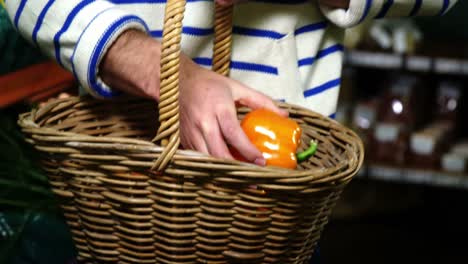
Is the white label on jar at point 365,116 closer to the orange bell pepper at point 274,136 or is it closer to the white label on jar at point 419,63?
the white label on jar at point 419,63

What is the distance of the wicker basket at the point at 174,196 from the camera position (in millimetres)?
930

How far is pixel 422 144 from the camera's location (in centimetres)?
325

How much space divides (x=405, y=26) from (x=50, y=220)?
244 centimetres

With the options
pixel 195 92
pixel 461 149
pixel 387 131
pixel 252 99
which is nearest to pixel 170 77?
pixel 195 92

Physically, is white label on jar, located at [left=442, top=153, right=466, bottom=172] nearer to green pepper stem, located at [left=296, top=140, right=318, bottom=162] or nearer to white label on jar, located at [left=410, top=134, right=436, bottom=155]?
white label on jar, located at [left=410, top=134, right=436, bottom=155]

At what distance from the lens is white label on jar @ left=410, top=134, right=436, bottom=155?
3.22 m

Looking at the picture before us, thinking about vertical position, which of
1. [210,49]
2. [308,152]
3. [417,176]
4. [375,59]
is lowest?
[417,176]

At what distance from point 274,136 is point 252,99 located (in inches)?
2.7

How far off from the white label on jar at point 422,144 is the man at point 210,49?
6.48 ft

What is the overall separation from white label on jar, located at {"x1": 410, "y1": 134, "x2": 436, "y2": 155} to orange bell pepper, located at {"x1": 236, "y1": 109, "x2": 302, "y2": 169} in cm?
221

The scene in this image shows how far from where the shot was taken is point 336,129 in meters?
1.19

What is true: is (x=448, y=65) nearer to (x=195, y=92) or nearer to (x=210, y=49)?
(x=210, y=49)

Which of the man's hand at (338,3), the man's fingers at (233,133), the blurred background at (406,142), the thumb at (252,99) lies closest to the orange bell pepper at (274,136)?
the thumb at (252,99)

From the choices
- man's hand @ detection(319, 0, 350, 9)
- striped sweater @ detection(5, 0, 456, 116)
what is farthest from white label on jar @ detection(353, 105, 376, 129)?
man's hand @ detection(319, 0, 350, 9)
